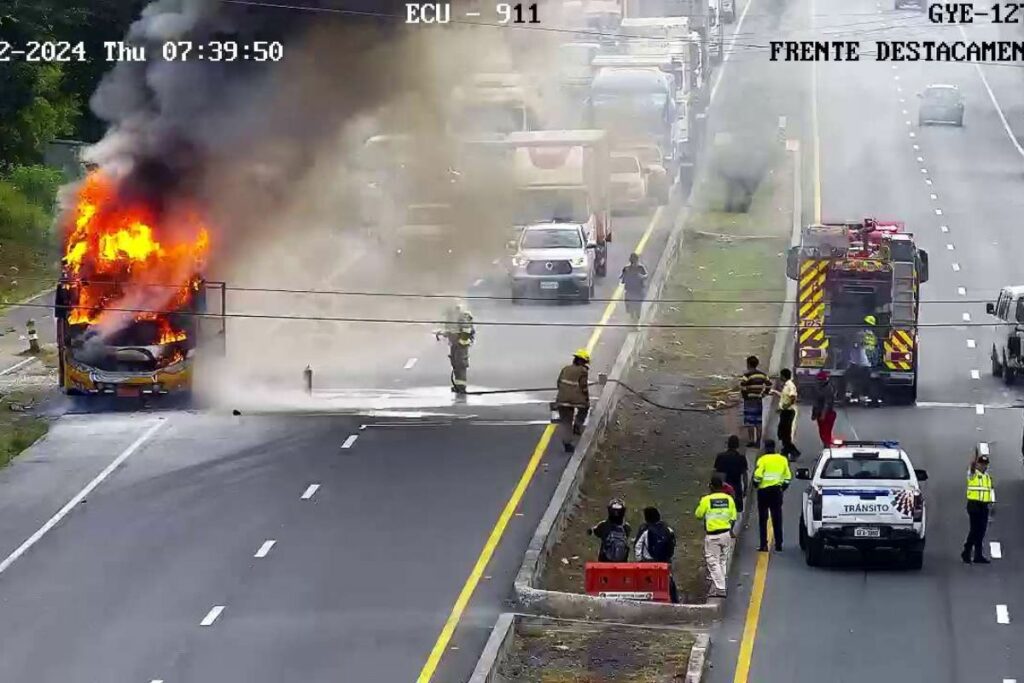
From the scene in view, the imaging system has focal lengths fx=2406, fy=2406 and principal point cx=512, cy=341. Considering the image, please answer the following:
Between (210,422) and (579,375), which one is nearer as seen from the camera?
(579,375)

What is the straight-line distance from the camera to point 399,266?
170 feet

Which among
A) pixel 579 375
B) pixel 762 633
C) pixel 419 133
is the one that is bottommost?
pixel 762 633

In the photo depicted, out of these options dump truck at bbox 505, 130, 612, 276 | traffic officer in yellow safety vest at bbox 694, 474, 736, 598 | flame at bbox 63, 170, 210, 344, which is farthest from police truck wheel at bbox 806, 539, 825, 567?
dump truck at bbox 505, 130, 612, 276

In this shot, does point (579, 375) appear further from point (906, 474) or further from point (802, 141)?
point (802, 141)

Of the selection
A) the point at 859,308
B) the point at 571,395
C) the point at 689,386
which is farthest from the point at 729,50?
the point at 571,395

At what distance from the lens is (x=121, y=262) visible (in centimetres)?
3791

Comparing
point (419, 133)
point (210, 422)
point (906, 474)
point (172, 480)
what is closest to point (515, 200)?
point (419, 133)

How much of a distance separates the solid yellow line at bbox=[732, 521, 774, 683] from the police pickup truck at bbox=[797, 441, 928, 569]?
668mm

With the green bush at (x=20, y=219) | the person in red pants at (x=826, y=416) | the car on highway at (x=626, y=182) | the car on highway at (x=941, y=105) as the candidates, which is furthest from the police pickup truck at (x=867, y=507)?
the car on highway at (x=941, y=105)

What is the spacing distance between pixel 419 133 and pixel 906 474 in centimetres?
2402

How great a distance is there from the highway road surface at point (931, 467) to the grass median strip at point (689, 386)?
4.72 feet

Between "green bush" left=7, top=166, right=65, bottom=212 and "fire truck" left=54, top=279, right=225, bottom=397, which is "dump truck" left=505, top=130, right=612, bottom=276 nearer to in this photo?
"green bush" left=7, top=166, right=65, bottom=212

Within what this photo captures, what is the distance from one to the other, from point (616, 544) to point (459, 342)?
38.3 feet

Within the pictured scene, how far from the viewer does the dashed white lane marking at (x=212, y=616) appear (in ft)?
87.7
